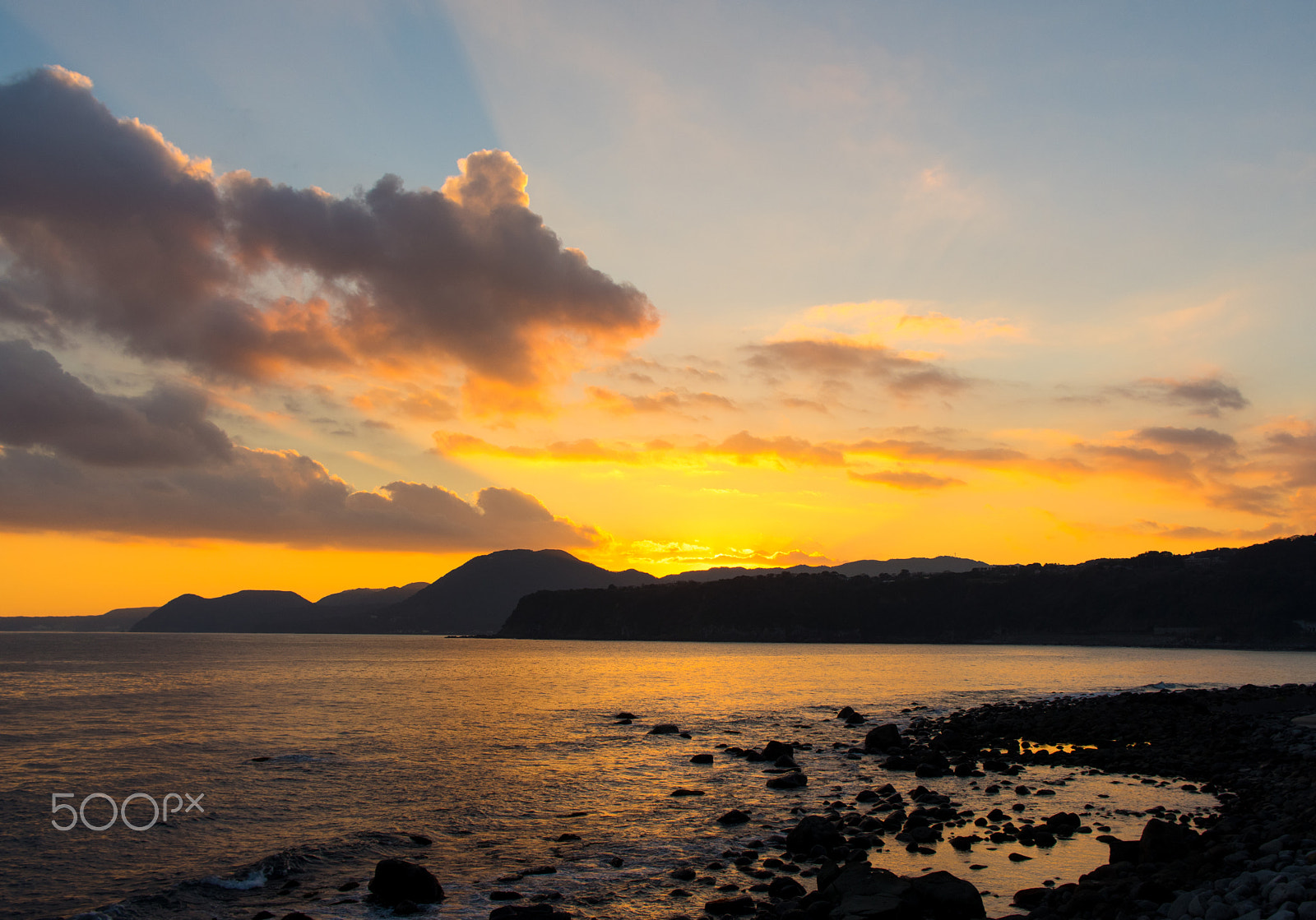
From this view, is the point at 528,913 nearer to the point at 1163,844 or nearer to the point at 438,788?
the point at 1163,844

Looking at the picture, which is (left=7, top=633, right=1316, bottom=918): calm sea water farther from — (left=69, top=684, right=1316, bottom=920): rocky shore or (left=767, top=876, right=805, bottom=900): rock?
(left=767, top=876, right=805, bottom=900): rock

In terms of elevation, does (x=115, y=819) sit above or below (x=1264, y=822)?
below

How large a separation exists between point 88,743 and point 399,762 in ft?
66.5

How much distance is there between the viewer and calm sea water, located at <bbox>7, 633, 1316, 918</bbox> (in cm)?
2123

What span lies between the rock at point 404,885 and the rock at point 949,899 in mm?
11685

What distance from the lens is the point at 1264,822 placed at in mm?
21469

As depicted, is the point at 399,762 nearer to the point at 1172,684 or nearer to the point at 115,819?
the point at 115,819

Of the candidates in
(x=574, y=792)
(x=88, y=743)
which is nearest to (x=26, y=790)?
(x=88, y=743)

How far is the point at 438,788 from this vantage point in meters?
34.5
